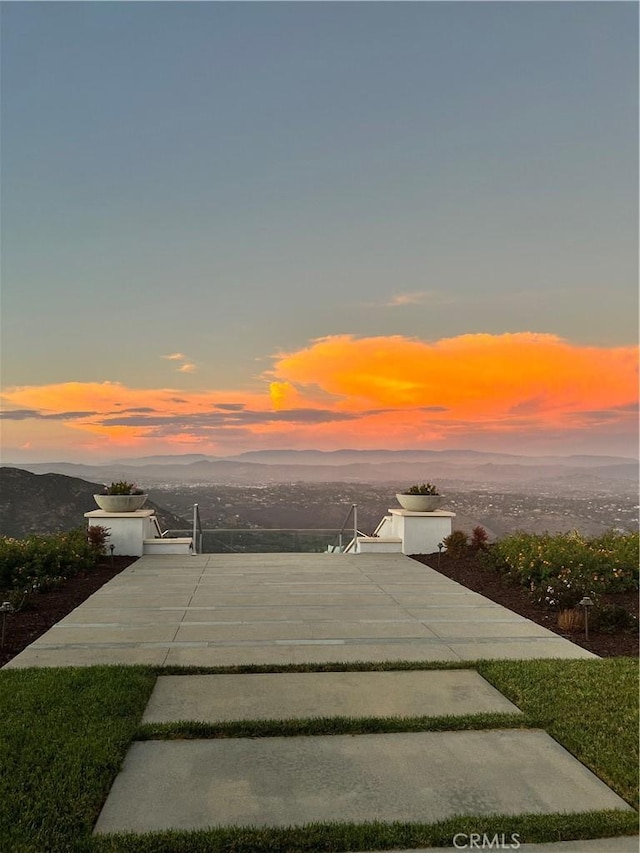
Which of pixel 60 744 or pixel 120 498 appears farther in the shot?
pixel 120 498

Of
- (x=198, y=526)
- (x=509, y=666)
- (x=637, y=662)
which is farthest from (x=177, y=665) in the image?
(x=198, y=526)

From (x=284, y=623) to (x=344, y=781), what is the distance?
3540mm

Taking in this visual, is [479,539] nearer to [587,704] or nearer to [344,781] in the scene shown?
[587,704]

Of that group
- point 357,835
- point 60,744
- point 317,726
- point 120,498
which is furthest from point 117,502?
point 357,835

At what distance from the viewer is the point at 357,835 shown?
9.16ft

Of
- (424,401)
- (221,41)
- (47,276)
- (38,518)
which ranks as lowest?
(38,518)

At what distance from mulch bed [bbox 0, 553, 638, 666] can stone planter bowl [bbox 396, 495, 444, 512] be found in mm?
1152

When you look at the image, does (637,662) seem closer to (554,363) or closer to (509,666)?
(509,666)

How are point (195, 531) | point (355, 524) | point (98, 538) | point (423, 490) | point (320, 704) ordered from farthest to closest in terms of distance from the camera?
1. point (355, 524)
2. point (195, 531)
3. point (423, 490)
4. point (98, 538)
5. point (320, 704)

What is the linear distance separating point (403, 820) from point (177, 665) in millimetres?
2786

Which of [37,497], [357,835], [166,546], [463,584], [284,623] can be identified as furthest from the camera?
[37,497]

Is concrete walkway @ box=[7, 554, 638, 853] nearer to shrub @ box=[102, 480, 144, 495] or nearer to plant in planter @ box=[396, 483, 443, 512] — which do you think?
shrub @ box=[102, 480, 144, 495]

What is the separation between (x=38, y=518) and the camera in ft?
73.6

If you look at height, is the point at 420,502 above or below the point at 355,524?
above
